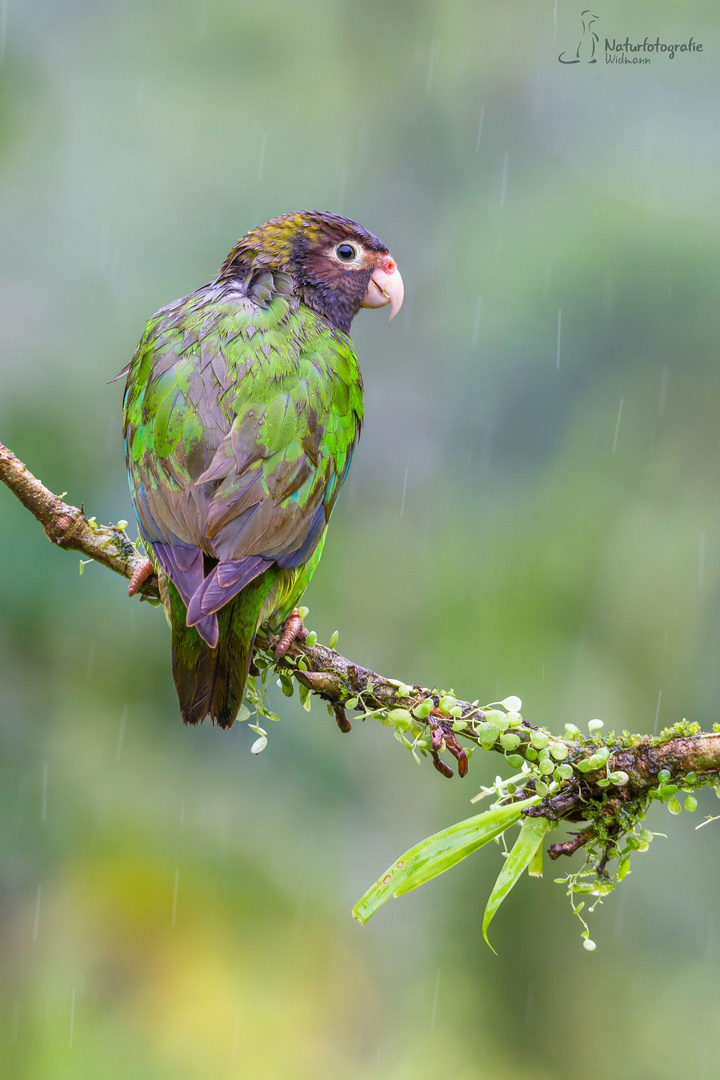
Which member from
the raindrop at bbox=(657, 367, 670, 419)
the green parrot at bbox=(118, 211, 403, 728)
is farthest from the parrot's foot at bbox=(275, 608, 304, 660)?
the raindrop at bbox=(657, 367, 670, 419)

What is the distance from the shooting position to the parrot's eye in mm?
3359

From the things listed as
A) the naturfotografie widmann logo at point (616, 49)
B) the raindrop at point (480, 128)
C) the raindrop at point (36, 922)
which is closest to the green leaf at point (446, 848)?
the raindrop at point (36, 922)

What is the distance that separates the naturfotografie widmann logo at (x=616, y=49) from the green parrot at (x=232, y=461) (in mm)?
8440

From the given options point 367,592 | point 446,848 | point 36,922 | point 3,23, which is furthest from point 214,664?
point 3,23

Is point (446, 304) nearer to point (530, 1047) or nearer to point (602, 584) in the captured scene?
point (602, 584)

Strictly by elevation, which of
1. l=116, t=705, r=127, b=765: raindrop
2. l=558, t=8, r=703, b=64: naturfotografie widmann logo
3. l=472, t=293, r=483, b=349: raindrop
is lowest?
→ l=116, t=705, r=127, b=765: raindrop

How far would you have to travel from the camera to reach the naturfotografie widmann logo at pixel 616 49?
10.1 m

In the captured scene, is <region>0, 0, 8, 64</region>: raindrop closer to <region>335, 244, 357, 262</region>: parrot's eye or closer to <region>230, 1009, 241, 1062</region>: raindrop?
<region>335, 244, 357, 262</region>: parrot's eye

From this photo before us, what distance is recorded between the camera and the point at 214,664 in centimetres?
220

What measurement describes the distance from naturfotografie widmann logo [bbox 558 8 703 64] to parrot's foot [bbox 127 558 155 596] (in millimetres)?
9116

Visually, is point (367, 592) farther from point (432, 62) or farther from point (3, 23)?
point (3, 23)

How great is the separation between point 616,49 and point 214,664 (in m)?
10.2

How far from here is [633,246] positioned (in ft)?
27.9


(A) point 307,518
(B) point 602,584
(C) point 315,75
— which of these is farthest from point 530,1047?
(C) point 315,75
